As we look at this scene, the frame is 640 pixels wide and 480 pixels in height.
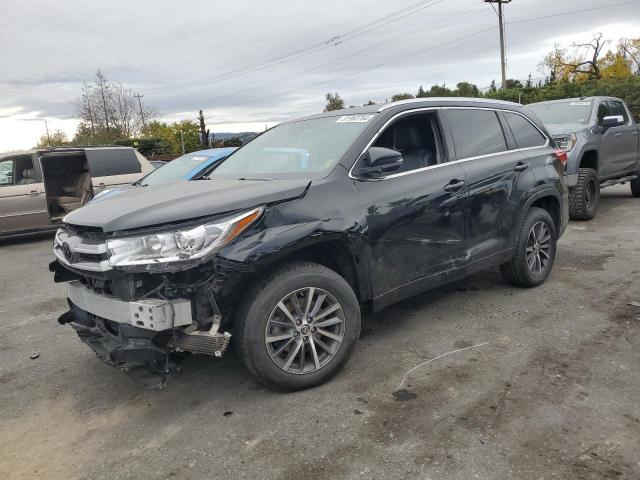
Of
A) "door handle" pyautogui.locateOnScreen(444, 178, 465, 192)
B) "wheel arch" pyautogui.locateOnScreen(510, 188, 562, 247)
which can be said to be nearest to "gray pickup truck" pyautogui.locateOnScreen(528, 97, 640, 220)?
"wheel arch" pyautogui.locateOnScreen(510, 188, 562, 247)

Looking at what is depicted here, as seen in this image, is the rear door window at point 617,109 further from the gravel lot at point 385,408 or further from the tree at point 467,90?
the tree at point 467,90

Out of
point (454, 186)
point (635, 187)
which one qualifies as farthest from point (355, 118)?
point (635, 187)

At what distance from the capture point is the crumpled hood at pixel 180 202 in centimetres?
289

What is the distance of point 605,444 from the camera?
2.60 metres

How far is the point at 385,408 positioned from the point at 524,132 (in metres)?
3.31

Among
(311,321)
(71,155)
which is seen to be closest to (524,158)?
(311,321)

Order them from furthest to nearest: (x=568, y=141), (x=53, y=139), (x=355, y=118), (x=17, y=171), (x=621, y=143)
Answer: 1. (x=53, y=139)
2. (x=17, y=171)
3. (x=621, y=143)
4. (x=568, y=141)
5. (x=355, y=118)

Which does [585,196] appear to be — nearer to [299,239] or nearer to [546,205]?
[546,205]

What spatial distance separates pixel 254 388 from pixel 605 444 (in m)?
2.05

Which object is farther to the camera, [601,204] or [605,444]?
[601,204]

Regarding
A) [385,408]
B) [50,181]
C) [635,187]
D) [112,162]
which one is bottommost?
[385,408]

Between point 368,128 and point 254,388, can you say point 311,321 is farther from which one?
point 368,128

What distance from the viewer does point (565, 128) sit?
8555 millimetres

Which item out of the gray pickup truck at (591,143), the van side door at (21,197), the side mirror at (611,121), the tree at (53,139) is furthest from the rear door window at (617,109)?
the tree at (53,139)
